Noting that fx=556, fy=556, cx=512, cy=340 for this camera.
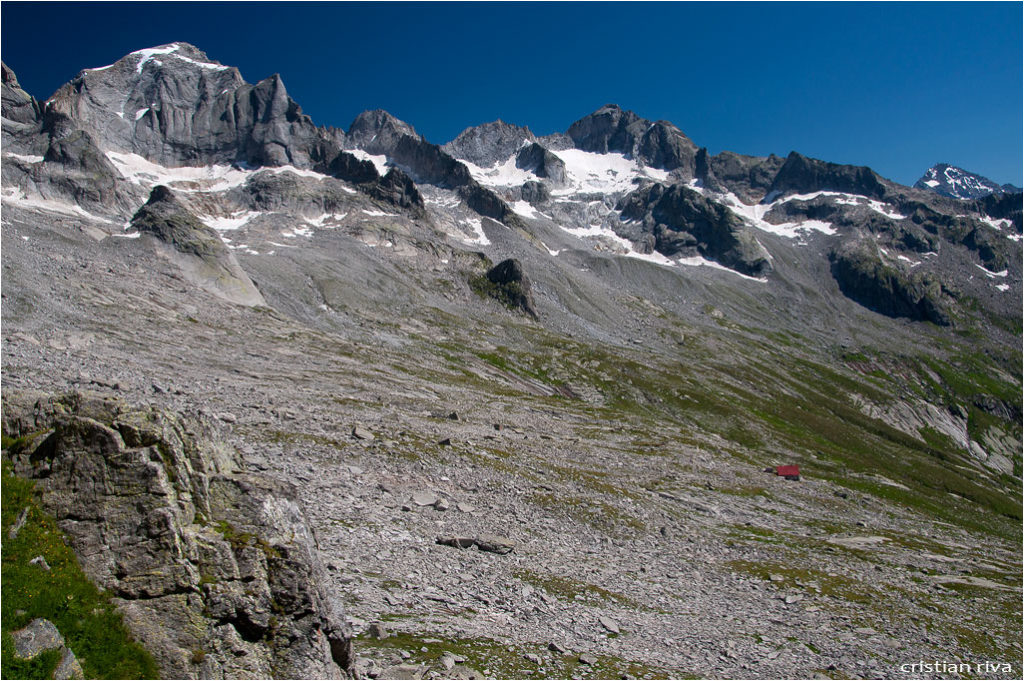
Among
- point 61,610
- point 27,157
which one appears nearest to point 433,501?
point 61,610

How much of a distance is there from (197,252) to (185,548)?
12624 cm

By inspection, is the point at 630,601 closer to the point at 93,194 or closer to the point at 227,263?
the point at 227,263

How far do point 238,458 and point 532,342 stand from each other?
11371 cm

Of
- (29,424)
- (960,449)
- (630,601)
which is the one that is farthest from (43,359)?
(960,449)

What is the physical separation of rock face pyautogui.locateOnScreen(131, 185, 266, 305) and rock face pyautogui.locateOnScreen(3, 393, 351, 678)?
106m

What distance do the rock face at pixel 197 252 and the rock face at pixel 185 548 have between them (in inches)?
4158

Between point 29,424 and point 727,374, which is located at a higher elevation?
point 727,374

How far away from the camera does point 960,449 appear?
6442 inches

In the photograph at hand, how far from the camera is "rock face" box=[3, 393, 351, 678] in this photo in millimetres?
12914

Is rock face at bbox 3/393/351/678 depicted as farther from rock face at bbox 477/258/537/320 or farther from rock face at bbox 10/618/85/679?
rock face at bbox 477/258/537/320

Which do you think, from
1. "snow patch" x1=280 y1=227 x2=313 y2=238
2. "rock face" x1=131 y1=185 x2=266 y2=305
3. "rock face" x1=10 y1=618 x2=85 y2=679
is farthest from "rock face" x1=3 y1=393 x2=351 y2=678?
"snow patch" x1=280 y1=227 x2=313 y2=238

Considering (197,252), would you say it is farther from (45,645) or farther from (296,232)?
(45,645)

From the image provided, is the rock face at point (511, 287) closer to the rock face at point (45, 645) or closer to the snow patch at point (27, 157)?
the rock face at point (45, 645)

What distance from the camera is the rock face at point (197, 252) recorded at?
11469cm
